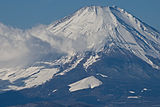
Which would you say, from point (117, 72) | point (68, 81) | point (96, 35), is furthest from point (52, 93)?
point (96, 35)

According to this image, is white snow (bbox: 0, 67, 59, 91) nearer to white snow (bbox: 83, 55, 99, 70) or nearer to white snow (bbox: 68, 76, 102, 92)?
white snow (bbox: 83, 55, 99, 70)

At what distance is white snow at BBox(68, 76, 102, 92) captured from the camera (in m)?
168

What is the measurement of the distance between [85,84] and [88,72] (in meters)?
8.48

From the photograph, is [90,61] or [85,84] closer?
[85,84]

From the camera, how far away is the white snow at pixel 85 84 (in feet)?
551

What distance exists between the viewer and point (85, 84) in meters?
170

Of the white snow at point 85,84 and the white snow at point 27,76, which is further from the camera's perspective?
the white snow at point 27,76

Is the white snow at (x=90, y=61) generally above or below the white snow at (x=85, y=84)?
above

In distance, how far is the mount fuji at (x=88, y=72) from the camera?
527 ft

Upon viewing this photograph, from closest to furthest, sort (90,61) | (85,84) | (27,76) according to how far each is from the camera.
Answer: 1. (85,84)
2. (27,76)
3. (90,61)

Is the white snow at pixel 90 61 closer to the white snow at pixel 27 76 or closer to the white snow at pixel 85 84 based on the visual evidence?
the white snow at pixel 27 76

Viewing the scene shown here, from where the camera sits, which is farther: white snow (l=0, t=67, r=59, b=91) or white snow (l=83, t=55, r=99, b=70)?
white snow (l=83, t=55, r=99, b=70)

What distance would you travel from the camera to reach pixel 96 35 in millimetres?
198125

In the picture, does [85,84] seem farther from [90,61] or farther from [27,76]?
[90,61]
